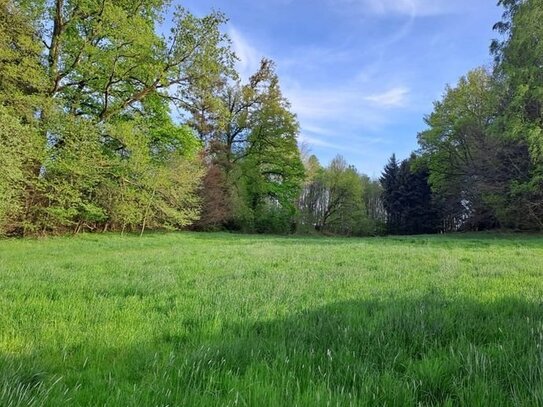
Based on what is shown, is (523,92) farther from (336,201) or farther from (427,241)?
(336,201)

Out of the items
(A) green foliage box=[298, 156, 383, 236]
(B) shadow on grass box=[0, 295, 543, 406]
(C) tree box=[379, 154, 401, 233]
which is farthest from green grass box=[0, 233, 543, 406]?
(C) tree box=[379, 154, 401, 233]

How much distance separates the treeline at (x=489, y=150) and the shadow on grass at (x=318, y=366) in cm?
2405

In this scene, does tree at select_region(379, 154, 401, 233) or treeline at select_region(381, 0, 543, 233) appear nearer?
treeline at select_region(381, 0, 543, 233)

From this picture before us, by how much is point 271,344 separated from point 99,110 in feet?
76.4

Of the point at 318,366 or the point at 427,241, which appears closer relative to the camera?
the point at 318,366

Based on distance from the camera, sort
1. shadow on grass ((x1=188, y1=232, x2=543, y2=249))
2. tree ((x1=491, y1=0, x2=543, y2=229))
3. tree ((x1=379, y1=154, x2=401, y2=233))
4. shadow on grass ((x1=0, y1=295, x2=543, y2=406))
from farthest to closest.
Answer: tree ((x1=379, y1=154, x2=401, y2=233)) < tree ((x1=491, y1=0, x2=543, y2=229)) < shadow on grass ((x1=188, y1=232, x2=543, y2=249)) < shadow on grass ((x1=0, y1=295, x2=543, y2=406))

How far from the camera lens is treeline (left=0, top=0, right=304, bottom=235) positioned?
58.1 ft

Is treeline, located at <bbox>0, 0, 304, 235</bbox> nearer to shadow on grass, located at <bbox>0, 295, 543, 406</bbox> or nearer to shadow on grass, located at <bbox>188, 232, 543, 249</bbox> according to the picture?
shadow on grass, located at <bbox>188, 232, 543, 249</bbox>

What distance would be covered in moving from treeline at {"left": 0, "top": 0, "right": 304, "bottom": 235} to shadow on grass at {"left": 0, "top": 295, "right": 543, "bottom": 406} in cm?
1505

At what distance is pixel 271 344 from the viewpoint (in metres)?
3.07

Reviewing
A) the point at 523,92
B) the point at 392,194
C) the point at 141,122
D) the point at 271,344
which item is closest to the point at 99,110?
the point at 141,122

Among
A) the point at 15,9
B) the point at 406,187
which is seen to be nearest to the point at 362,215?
the point at 406,187

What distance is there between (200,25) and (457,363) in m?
23.5

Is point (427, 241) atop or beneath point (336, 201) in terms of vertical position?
beneath
